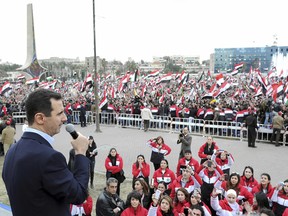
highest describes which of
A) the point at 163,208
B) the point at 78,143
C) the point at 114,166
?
the point at 78,143

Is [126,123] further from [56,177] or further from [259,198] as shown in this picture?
[56,177]

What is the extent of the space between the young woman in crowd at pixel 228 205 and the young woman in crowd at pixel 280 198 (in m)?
0.69

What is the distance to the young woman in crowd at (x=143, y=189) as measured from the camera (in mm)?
6219

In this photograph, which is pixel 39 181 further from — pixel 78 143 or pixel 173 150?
pixel 173 150

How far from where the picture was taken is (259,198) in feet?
17.6

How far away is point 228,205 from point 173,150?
8.41 m

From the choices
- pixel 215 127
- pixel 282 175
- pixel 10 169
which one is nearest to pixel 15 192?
pixel 10 169

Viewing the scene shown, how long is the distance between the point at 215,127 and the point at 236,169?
211 inches

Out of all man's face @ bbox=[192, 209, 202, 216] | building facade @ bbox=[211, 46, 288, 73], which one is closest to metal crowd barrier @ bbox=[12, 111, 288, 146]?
man's face @ bbox=[192, 209, 202, 216]

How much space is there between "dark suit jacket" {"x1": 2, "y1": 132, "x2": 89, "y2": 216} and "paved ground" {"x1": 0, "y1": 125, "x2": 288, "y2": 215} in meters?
7.93

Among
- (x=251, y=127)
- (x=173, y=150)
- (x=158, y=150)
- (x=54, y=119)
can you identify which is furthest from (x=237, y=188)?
(x=251, y=127)

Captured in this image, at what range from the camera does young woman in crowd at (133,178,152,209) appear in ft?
20.4

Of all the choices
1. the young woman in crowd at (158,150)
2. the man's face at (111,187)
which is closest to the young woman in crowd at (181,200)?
the man's face at (111,187)

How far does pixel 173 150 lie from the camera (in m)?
14.0
